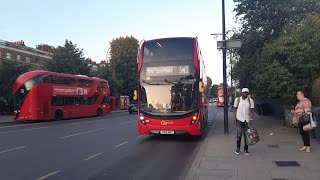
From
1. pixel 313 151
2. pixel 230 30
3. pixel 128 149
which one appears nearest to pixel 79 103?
pixel 230 30

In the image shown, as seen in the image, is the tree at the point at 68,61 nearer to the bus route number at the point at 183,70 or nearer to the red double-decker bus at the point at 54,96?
the red double-decker bus at the point at 54,96

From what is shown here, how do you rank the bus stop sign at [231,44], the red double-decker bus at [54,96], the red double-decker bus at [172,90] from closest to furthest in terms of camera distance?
the red double-decker bus at [172,90], the bus stop sign at [231,44], the red double-decker bus at [54,96]

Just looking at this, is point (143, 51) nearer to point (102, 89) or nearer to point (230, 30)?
point (230, 30)

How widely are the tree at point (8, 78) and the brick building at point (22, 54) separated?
1263 centimetres

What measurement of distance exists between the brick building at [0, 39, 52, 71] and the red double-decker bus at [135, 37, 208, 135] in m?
41.0

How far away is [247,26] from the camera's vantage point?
71.0 feet

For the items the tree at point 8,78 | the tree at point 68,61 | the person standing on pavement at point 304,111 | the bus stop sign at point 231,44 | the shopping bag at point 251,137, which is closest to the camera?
the shopping bag at point 251,137

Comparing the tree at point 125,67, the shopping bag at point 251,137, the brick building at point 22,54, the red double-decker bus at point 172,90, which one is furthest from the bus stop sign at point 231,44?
the tree at point 125,67

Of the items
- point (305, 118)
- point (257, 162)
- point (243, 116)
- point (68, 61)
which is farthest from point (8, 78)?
point (257, 162)

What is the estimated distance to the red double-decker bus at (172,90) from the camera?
1388cm

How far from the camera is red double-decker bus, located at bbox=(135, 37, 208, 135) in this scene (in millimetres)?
13883

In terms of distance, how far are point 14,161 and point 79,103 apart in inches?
954

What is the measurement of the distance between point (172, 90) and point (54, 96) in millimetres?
18094

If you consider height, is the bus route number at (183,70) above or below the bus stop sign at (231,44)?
below
